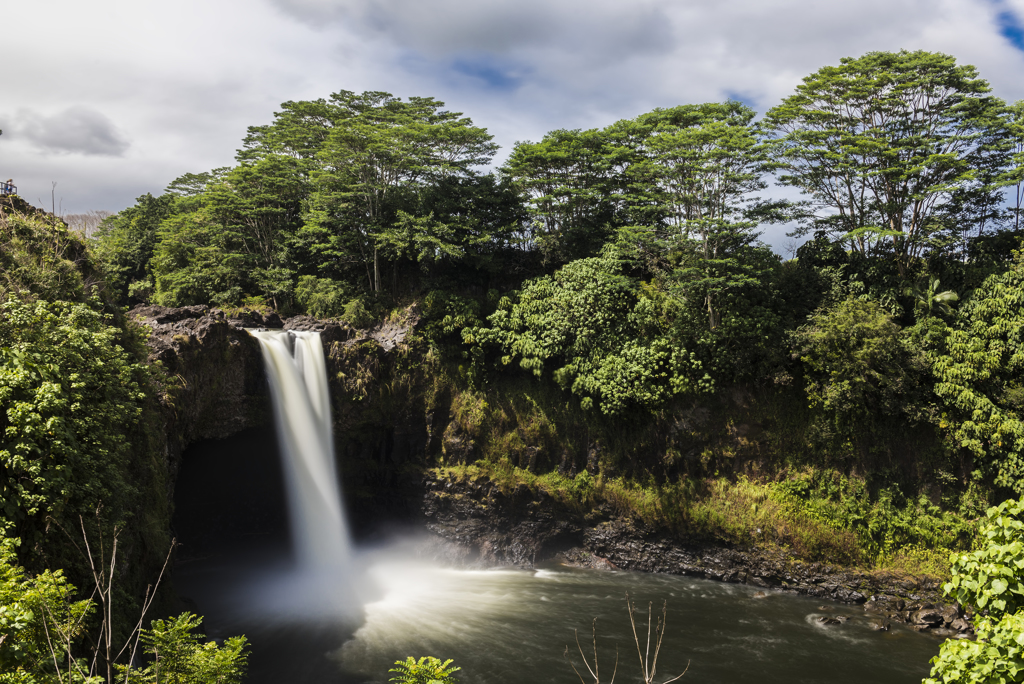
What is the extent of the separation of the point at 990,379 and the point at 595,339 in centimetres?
1247

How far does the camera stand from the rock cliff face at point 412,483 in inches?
779

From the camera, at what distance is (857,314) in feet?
67.8

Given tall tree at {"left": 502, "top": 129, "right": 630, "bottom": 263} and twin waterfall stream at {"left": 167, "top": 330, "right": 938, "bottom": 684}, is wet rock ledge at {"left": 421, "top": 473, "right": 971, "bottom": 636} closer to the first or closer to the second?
twin waterfall stream at {"left": 167, "top": 330, "right": 938, "bottom": 684}

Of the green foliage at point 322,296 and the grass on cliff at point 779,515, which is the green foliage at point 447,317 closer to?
the green foliage at point 322,296

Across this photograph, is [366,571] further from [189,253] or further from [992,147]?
[992,147]

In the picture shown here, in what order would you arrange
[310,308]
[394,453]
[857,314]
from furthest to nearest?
[310,308], [394,453], [857,314]

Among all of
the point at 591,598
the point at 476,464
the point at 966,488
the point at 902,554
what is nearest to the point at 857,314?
the point at 966,488

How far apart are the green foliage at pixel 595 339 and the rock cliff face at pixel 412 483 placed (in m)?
4.15

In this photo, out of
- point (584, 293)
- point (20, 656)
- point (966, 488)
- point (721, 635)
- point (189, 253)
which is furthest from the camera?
point (189, 253)

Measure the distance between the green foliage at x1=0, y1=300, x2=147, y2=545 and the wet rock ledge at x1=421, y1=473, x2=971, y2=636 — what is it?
42.7 ft

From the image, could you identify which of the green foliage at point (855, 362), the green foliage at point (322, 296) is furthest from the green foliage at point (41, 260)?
the green foliage at point (855, 362)

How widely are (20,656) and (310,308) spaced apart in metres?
22.3

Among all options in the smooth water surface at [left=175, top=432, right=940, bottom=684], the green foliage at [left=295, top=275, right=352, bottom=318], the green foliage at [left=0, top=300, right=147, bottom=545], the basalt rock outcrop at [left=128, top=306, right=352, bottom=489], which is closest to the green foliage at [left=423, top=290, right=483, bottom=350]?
the green foliage at [left=295, top=275, right=352, bottom=318]

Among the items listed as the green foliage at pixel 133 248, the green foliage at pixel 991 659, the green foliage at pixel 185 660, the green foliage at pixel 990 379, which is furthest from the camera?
the green foliage at pixel 133 248
